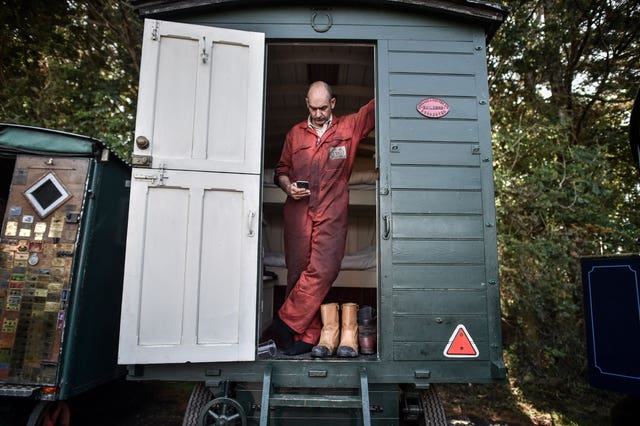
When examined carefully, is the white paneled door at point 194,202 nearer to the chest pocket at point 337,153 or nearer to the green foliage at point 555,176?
Answer: the chest pocket at point 337,153

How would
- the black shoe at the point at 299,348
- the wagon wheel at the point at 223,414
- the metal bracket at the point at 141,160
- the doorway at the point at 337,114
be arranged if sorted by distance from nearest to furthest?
the wagon wheel at the point at 223,414
the metal bracket at the point at 141,160
the black shoe at the point at 299,348
the doorway at the point at 337,114

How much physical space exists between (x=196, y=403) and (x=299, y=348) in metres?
0.80

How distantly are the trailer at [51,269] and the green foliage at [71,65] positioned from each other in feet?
7.58

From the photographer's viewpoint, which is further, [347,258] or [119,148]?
[119,148]

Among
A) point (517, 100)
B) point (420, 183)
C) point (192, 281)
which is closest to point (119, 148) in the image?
point (192, 281)

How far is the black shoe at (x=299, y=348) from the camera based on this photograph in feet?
9.87

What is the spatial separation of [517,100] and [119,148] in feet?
19.1

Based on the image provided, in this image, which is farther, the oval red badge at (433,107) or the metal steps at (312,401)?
the oval red badge at (433,107)

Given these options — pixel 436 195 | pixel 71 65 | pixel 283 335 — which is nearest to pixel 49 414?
pixel 283 335

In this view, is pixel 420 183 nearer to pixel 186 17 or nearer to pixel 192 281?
pixel 192 281

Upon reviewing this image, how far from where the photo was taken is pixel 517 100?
627 centimetres

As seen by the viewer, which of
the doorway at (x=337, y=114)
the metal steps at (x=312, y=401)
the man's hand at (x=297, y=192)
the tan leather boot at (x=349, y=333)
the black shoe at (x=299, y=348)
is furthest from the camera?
the doorway at (x=337, y=114)

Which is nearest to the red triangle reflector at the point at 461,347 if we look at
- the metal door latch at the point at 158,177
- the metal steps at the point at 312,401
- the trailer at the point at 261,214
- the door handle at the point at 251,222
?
the trailer at the point at 261,214

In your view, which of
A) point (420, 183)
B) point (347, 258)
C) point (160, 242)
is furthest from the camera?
point (347, 258)
